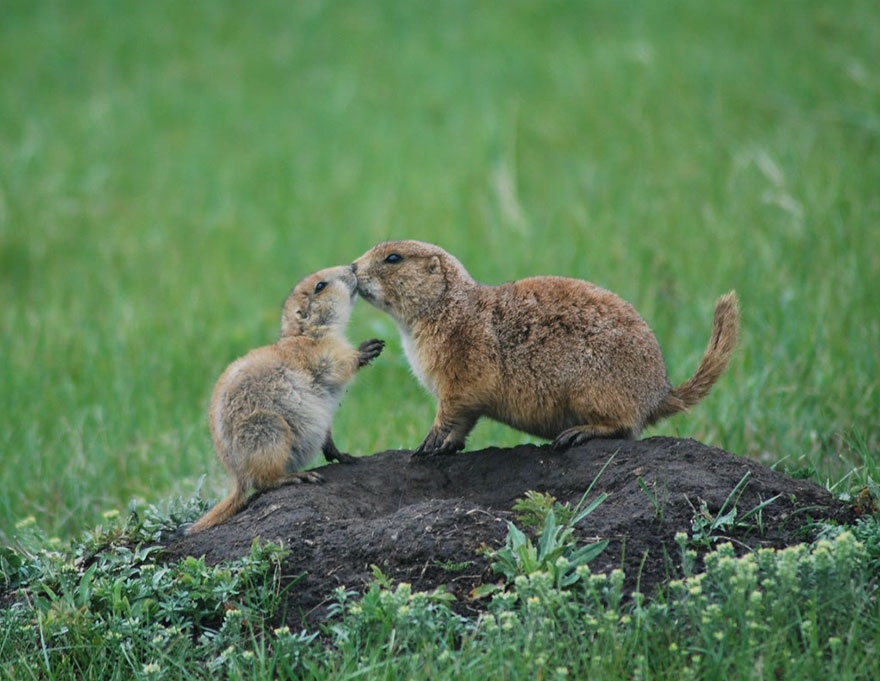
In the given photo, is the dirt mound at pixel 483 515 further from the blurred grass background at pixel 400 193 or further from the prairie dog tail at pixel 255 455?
the blurred grass background at pixel 400 193

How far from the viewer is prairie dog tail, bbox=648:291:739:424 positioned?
5.21m

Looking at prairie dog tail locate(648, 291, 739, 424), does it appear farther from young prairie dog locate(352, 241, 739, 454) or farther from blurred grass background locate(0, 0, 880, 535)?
blurred grass background locate(0, 0, 880, 535)

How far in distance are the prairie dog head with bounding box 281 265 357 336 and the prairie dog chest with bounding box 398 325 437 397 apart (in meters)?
0.36

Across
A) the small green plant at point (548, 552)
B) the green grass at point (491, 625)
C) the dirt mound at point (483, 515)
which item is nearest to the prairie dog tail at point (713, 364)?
the dirt mound at point (483, 515)

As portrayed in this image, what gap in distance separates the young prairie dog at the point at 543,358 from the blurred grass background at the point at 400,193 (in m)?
0.79

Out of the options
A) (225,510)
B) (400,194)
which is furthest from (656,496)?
(400,194)

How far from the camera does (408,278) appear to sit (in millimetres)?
5637

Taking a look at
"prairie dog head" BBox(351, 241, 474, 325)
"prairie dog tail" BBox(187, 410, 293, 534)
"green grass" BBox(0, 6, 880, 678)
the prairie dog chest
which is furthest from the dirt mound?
"prairie dog head" BBox(351, 241, 474, 325)

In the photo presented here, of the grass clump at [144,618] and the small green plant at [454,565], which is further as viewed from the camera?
the small green plant at [454,565]

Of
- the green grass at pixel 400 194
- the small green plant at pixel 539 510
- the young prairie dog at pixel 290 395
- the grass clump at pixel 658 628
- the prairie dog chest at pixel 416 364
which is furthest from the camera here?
the green grass at pixel 400 194

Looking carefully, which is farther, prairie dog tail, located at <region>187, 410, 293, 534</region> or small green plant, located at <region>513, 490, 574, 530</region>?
prairie dog tail, located at <region>187, 410, 293, 534</region>

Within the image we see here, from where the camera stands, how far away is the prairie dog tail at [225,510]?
510 cm

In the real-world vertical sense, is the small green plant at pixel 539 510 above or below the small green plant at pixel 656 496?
above

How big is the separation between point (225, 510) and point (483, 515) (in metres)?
1.38
